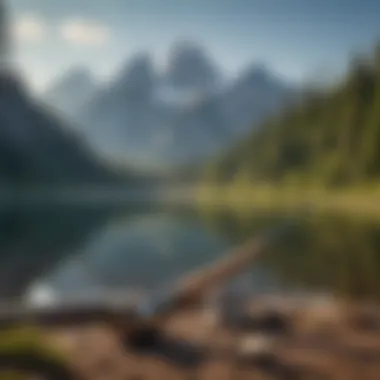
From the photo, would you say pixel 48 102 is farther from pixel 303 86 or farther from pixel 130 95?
pixel 303 86

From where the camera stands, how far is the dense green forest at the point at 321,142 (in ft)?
10.6

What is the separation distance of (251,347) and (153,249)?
0.74 m

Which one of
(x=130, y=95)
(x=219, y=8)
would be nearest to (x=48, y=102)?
(x=130, y=95)

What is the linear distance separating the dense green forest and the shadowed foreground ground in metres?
0.76

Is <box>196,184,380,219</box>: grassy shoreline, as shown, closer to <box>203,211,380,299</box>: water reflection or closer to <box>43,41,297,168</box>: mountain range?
<box>203,211,380,299</box>: water reflection

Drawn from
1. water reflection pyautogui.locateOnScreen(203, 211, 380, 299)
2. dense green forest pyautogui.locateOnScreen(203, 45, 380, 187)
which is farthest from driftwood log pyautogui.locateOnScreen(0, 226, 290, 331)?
dense green forest pyautogui.locateOnScreen(203, 45, 380, 187)

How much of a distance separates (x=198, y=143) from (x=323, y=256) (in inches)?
36.7

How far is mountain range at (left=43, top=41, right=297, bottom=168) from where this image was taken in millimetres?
3135

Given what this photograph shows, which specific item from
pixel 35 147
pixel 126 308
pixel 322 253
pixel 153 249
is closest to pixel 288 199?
pixel 322 253

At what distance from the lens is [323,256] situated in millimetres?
3154

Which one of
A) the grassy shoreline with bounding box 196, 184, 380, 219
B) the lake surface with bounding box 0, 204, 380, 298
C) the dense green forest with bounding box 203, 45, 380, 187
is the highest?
the dense green forest with bounding box 203, 45, 380, 187

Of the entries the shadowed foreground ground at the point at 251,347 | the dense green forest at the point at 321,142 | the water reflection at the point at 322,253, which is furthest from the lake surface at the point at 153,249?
the dense green forest at the point at 321,142

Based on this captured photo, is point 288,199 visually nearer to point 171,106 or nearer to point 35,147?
point 171,106

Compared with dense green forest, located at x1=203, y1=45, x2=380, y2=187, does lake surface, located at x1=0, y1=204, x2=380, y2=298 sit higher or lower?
lower
